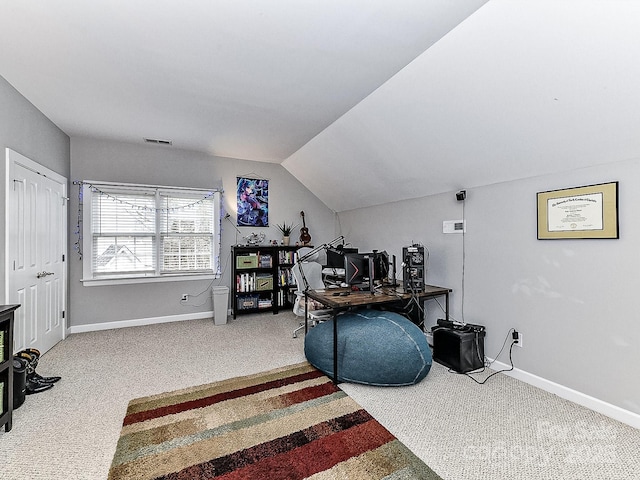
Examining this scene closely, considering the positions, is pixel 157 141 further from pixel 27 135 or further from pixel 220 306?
pixel 220 306

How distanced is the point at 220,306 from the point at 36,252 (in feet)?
7.15

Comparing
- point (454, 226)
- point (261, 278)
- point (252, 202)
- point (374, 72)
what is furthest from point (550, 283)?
point (252, 202)

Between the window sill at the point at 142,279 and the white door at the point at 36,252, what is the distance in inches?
12.1

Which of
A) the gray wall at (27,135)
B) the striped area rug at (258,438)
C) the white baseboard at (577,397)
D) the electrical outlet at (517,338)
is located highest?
the gray wall at (27,135)

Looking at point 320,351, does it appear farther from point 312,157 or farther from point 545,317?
point 312,157

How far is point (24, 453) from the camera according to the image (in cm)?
186

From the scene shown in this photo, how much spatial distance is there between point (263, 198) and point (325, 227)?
52.0 inches

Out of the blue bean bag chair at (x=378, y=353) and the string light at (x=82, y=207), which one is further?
the string light at (x=82, y=207)

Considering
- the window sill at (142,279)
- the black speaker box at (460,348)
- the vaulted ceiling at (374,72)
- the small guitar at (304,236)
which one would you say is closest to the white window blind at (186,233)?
the window sill at (142,279)

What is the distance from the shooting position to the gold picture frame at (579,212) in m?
2.25

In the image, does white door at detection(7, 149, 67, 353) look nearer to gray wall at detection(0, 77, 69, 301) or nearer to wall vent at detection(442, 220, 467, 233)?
gray wall at detection(0, 77, 69, 301)

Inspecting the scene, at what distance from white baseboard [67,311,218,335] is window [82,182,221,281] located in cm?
67

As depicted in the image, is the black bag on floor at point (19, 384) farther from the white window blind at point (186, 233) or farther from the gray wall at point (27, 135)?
the white window blind at point (186, 233)

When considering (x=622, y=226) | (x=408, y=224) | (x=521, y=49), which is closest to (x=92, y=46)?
(x=521, y=49)
